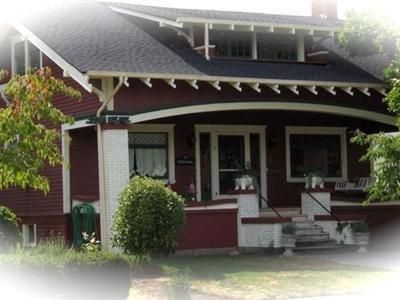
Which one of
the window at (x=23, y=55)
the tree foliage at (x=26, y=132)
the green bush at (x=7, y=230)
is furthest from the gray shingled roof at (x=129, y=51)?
the tree foliage at (x=26, y=132)

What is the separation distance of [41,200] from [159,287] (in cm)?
910

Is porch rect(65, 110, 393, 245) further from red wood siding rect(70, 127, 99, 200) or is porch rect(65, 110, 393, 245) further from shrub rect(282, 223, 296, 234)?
shrub rect(282, 223, 296, 234)

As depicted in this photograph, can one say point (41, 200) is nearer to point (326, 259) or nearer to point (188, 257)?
point (188, 257)

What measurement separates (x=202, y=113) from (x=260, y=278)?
853 centimetres

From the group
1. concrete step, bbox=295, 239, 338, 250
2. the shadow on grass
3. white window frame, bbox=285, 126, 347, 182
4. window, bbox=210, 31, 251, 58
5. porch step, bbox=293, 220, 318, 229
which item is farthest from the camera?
white window frame, bbox=285, 126, 347, 182

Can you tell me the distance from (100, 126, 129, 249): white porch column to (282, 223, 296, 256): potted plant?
4037mm

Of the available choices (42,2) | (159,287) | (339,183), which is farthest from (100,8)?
(159,287)

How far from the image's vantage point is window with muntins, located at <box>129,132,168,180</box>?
21.3 metres

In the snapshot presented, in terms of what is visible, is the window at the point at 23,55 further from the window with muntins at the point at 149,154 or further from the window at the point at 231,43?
the window at the point at 231,43

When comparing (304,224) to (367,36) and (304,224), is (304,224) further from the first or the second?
(367,36)

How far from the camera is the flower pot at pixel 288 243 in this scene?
19.2 metres

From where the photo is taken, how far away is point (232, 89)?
800 inches

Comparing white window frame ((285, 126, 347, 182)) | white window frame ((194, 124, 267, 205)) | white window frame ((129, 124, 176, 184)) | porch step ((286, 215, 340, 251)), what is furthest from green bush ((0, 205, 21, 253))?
white window frame ((285, 126, 347, 182))

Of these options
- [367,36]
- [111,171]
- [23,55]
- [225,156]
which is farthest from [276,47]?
[111,171]
